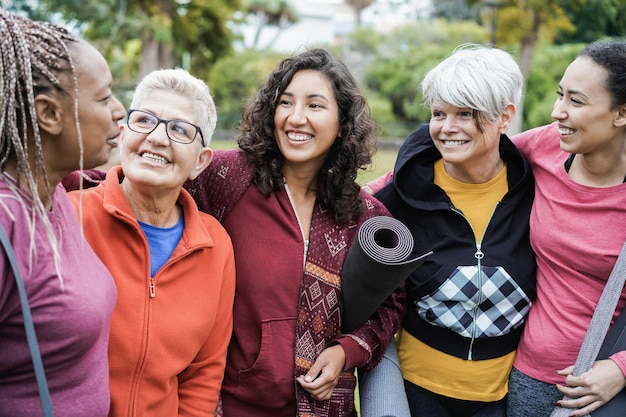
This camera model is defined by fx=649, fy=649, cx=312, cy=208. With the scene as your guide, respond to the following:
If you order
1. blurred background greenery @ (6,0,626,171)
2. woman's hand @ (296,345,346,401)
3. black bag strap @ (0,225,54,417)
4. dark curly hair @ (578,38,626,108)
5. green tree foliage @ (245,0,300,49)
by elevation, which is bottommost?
green tree foliage @ (245,0,300,49)

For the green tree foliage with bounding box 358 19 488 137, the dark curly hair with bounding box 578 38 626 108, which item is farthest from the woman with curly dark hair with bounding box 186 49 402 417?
the green tree foliage with bounding box 358 19 488 137

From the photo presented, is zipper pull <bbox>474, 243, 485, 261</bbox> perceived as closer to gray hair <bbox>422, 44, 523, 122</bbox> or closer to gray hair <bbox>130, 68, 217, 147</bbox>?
gray hair <bbox>422, 44, 523, 122</bbox>

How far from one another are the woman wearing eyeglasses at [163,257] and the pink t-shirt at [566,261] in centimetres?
131

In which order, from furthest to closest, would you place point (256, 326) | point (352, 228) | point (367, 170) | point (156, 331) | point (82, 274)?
point (367, 170) → point (352, 228) → point (256, 326) → point (156, 331) → point (82, 274)

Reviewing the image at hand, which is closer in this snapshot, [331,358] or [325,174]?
[331,358]

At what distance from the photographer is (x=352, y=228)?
9.08 ft

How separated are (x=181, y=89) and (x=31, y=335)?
3.67ft

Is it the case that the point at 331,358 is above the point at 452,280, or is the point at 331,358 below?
below

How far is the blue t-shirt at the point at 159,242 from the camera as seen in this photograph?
2273mm

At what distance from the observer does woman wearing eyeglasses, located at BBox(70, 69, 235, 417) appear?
7.04 ft

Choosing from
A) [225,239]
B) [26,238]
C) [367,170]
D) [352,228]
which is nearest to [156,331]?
[225,239]

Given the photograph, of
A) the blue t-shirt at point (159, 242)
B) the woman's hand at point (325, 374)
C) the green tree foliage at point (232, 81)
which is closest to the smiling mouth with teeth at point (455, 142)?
the woman's hand at point (325, 374)

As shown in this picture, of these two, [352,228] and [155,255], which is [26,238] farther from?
[352,228]

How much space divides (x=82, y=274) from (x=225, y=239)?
825 mm
